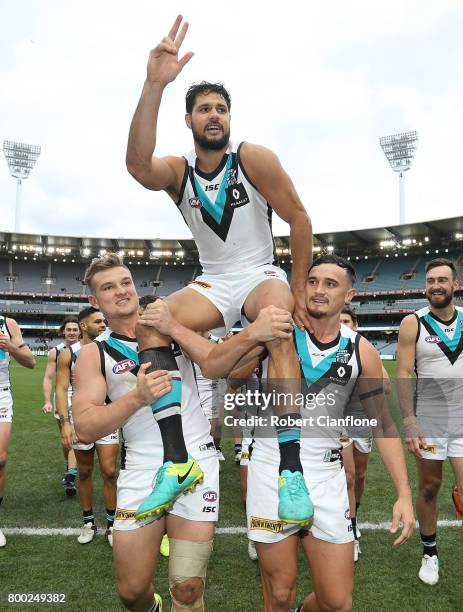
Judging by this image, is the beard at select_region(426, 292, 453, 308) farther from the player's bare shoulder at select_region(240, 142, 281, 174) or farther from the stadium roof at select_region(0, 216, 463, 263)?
the stadium roof at select_region(0, 216, 463, 263)

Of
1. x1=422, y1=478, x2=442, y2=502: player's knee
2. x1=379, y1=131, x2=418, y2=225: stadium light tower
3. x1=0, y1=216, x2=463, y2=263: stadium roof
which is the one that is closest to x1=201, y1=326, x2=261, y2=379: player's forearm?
x1=422, y1=478, x2=442, y2=502: player's knee

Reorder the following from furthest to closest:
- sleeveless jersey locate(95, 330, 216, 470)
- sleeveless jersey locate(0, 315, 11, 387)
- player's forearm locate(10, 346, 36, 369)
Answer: sleeveless jersey locate(0, 315, 11, 387), player's forearm locate(10, 346, 36, 369), sleeveless jersey locate(95, 330, 216, 470)

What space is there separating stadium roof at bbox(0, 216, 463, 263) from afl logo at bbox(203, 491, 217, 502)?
45.2 meters

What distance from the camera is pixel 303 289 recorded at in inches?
136

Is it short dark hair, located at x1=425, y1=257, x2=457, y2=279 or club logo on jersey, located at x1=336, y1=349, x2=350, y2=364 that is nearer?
club logo on jersey, located at x1=336, y1=349, x2=350, y2=364

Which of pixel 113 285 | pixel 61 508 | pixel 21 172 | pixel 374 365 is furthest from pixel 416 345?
pixel 21 172

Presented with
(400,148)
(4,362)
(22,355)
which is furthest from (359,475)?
(400,148)

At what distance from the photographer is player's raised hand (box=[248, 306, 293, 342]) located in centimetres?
281

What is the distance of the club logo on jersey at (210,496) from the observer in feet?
10.3

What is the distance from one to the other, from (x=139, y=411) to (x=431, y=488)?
3.03 metres

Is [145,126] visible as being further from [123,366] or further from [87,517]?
[87,517]

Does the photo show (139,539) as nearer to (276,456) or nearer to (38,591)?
(276,456)

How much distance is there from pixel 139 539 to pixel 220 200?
7.59ft

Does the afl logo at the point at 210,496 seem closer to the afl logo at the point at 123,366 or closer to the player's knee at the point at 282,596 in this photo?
the player's knee at the point at 282,596
